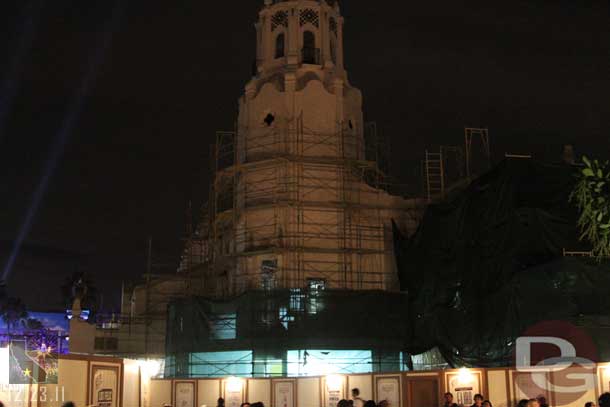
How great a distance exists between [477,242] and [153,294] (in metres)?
19.3

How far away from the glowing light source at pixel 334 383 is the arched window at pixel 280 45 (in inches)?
698

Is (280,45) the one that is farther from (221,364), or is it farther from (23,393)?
(23,393)

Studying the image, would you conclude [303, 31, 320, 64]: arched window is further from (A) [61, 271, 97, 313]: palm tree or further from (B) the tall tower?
(A) [61, 271, 97, 313]: palm tree

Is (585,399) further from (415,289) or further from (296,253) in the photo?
(296,253)

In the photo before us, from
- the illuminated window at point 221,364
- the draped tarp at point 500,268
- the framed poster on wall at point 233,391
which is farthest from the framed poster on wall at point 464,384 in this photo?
the illuminated window at point 221,364

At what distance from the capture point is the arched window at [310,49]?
36062mm

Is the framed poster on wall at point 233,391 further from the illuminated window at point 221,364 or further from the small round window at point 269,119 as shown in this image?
the small round window at point 269,119

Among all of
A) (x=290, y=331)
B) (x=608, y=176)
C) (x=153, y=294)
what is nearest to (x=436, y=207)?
(x=290, y=331)

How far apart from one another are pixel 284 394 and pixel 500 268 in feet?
26.5

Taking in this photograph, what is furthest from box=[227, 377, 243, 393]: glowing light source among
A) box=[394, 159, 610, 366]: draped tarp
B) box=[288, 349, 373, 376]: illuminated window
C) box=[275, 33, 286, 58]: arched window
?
box=[275, 33, 286, 58]: arched window

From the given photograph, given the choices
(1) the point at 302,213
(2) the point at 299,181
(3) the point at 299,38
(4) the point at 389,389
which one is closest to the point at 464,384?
(4) the point at 389,389

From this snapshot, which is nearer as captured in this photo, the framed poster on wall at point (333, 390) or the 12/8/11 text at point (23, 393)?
the 12/8/11 text at point (23, 393)

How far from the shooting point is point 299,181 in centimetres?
3356

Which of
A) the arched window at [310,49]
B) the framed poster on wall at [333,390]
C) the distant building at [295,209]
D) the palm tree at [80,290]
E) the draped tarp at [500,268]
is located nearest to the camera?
the framed poster on wall at [333,390]
